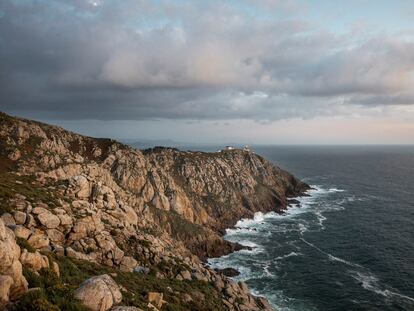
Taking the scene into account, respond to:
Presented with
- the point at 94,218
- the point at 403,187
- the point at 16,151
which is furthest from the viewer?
the point at 403,187

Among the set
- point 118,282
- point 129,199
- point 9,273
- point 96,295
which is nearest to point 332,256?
point 129,199

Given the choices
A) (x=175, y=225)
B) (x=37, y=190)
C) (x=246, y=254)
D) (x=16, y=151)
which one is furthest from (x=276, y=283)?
(x=16, y=151)

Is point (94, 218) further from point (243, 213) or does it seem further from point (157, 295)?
point (243, 213)

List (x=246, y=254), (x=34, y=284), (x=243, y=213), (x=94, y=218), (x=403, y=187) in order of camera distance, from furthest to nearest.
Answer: (x=403, y=187) → (x=243, y=213) → (x=246, y=254) → (x=94, y=218) → (x=34, y=284)

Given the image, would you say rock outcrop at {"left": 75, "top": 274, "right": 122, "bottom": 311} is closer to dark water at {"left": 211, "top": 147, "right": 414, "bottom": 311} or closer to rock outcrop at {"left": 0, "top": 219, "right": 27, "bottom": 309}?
rock outcrop at {"left": 0, "top": 219, "right": 27, "bottom": 309}

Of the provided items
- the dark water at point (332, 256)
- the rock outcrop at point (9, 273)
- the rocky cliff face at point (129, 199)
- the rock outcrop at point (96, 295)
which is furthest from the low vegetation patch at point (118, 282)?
the dark water at point (332, 256)

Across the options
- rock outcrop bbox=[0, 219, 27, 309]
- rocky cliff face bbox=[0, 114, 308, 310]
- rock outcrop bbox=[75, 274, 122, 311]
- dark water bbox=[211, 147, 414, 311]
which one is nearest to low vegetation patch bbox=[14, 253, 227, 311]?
rock outcrop bbox=[75, 274, 122, 311]

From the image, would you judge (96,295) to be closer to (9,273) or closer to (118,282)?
(9,273)

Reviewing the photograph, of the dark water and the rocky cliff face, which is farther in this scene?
the dark water
